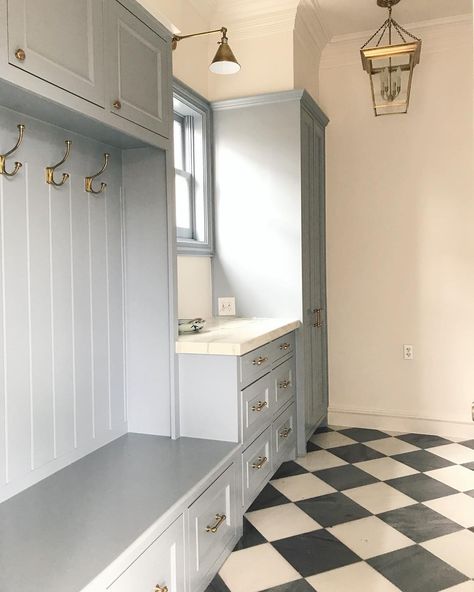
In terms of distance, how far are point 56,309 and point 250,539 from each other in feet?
4.16

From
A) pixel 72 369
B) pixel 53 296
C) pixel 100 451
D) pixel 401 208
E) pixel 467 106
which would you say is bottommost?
pixel 100 451

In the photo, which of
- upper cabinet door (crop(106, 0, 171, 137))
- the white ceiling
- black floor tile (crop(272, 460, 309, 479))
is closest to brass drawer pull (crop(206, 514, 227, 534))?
black floor tile (crop(272, 460, 309, 479))

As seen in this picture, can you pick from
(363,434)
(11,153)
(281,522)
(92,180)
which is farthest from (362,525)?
(11,153)

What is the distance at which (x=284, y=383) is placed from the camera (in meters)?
2.87

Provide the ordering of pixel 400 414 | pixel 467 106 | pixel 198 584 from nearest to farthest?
pixel 198 584 < pixel 467 106 < pixel 400 414

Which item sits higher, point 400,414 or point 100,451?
point 100,451

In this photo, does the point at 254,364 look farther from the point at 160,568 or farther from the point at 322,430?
the point at 322,430

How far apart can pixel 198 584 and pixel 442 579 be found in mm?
909

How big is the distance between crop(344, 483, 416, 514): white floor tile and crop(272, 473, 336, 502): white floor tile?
0.13 m

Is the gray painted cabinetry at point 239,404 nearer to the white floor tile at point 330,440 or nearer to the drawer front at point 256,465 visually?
the drawer front at point 256,465

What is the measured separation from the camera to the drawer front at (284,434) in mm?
2732

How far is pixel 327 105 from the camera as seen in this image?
3729 mm

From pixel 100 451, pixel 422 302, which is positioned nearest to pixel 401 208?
pixel 422 302

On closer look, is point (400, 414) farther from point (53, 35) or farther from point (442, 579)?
point (53, 35)
